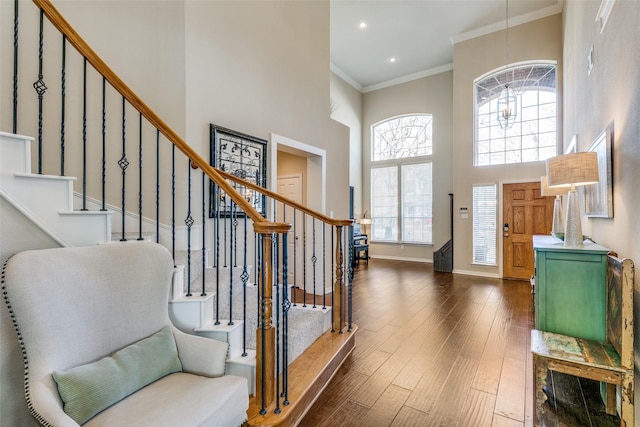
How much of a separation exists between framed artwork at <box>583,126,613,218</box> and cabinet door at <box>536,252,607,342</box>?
48cm

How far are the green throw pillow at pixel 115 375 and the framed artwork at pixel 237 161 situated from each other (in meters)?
1.56

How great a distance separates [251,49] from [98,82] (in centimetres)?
170

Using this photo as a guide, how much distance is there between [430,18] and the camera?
19.6 feet

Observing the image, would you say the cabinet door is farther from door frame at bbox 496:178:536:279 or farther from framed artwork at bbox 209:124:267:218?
door frame at bbox 496:178:536:279

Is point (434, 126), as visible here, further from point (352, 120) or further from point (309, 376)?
point (309, 376)

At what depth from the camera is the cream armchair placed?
3.97ft

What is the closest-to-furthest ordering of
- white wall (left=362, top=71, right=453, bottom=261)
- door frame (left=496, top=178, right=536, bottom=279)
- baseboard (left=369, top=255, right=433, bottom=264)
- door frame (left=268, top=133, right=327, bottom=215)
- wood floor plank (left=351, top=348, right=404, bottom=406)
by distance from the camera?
1. wood floor plank (left=351, top=348, right=404, bottom=406)
2. door frame (left=268, top=133, right=327, bottom=215)
3. door frame (left=496, top=178, right=536, bottom=279)
4. white wall (left=362, top=71, right=453, bottom=261)
5. baseboard (left=369, top=255, right=433, bottom=264)

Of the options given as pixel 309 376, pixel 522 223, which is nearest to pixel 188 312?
pixel 309 376

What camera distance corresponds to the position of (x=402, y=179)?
823 centimetres

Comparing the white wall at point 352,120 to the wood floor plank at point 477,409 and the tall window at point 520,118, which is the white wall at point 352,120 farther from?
the wood floor plank at point 477,409

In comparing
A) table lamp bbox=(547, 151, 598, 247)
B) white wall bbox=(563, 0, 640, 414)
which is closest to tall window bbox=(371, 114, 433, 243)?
white wall bbox=(563, 0, 640, 414)

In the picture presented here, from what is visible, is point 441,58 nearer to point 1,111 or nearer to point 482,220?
point 482,220

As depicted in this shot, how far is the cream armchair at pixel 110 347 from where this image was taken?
1211 mm

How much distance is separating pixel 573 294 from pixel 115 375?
2828 mm
